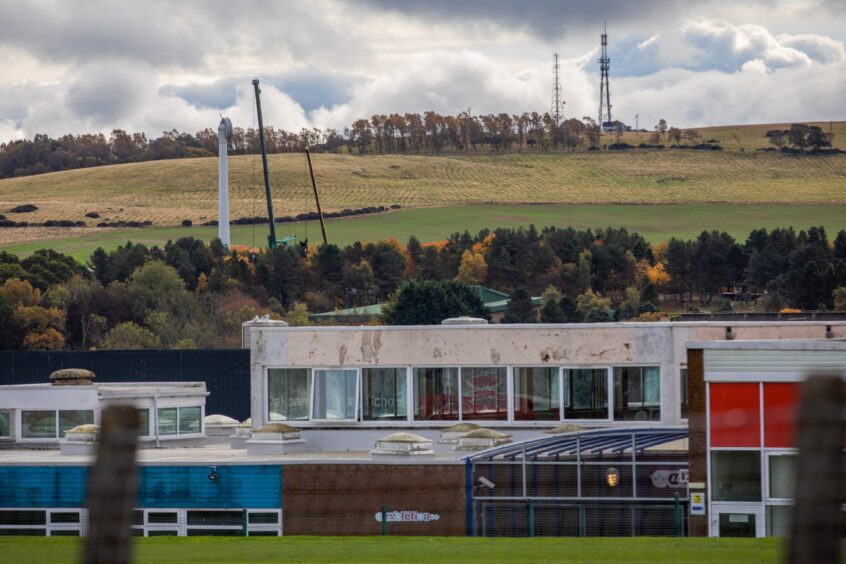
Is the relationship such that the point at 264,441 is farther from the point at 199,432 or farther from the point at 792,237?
the point at 792,237

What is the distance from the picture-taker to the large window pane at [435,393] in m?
41.6

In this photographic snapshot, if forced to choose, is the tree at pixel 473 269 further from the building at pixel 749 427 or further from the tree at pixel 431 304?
the building at pixel 749 427

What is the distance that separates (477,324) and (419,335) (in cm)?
194

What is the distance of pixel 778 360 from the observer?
30.1m

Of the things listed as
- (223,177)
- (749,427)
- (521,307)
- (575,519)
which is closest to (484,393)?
(575,519)

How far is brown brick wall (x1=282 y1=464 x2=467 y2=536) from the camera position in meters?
36.0

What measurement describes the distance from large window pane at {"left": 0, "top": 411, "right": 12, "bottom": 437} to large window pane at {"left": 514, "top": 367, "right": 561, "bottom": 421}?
1662 cm

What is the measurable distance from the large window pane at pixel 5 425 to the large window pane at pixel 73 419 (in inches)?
67.3

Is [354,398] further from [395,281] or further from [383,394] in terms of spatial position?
[395,281]

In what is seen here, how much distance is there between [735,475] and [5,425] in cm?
2545

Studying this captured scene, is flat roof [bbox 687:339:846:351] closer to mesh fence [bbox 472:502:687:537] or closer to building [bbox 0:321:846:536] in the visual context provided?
building [bbox 0:321:846:536]

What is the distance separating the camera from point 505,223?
18288 cm

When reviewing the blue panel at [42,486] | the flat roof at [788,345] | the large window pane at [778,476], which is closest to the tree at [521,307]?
→ the blue panel at [42,486]

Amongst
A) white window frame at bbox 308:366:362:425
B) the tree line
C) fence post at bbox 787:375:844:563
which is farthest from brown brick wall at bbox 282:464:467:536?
the tree line
